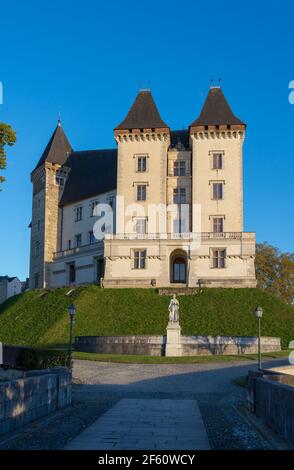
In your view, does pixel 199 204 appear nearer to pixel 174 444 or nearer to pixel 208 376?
pixel 208 376

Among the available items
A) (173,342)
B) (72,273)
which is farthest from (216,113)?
(173,342)

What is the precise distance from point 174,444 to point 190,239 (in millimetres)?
43511

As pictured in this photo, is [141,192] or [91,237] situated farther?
[91,237]

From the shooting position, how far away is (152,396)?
18.2 meters

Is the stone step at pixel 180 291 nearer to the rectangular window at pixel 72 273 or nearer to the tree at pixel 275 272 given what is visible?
the rectangular window at pixel 72 273

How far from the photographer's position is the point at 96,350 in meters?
34.2

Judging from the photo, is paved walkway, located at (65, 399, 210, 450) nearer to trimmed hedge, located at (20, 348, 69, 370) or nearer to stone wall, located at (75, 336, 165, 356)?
trimmed hedge, located at (20, 348, 69, 370)

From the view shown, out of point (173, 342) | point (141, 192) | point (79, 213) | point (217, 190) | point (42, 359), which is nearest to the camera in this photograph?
point (42, 359)

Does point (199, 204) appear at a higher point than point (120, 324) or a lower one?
higher

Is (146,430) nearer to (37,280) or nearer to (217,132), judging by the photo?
(217,132)

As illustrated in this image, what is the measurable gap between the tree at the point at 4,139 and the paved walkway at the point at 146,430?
548 inches

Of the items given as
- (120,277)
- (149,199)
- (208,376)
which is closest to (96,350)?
(208,376)

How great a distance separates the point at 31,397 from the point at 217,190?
147ft

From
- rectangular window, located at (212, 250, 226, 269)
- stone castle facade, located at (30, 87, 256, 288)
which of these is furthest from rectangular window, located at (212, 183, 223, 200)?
rectangular window, located at (212, 250, 226, 269)
